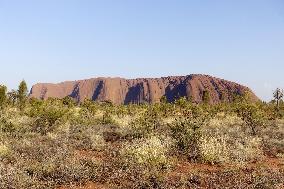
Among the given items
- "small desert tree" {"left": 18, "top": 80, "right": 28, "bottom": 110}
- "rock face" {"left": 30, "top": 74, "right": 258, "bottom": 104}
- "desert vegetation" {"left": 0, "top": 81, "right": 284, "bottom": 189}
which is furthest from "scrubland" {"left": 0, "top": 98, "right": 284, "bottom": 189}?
"rock face" {"left": 30, "top": 74, "right": 258, "bottom": 104}

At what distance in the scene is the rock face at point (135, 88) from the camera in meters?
154

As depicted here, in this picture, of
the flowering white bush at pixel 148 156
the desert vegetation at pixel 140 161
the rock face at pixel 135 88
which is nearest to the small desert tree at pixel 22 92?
the desert vegetation at pixel 140 161

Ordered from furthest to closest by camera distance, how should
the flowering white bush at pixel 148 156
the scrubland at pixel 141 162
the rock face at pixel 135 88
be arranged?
1. the rock face at pixel 135 88
2. the flowering white bush at pixel 148 156
3. the scrubland at pixel 141 162

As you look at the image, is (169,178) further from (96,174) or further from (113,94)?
(113,94)

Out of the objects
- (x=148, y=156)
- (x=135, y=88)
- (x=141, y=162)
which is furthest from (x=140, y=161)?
(x=135, y=88)

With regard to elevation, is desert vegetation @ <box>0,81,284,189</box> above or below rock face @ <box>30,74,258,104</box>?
below

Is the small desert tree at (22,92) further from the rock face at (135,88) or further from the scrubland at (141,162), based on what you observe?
the rock face at (135,88)

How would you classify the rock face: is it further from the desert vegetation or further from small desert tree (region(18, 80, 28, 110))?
the desert vegetation

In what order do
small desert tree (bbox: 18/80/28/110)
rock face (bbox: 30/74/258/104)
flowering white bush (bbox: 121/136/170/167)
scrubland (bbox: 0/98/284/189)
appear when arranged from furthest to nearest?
rock face (bbox: 30/74/258/104)
small desert tree (bbox: 18/80/28/110)
flowering white bush (bbox: 121/136/170/167)
scrubland (bbox: 0/98/284/189)

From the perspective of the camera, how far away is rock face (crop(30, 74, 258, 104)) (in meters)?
154

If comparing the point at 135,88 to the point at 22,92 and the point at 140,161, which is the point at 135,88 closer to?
the point at 22,92

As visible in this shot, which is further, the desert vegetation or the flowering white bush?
the flowering white bush

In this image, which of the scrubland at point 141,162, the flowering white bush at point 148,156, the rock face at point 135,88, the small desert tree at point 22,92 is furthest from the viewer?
the rock face at point 135,88

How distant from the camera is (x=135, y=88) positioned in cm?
17525
